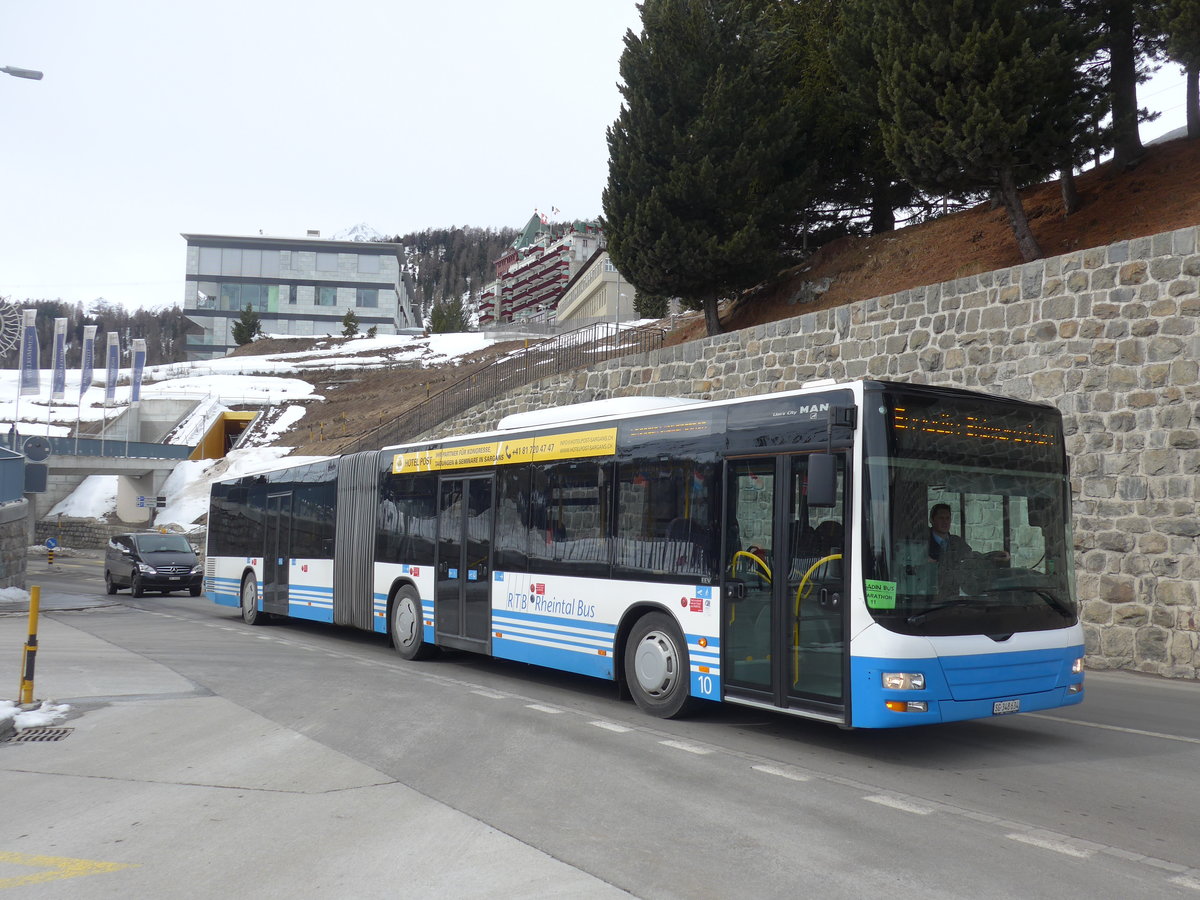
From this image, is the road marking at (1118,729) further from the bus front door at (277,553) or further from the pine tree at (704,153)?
the pine tree at (704,153)

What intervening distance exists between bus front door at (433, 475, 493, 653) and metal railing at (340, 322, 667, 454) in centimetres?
1275

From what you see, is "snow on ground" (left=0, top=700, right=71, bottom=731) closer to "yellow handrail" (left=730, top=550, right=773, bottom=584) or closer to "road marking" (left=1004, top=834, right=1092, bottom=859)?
"yellow handrail" (left=730, top=550, right=773, bottom=584)

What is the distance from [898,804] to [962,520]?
2247 millimetres

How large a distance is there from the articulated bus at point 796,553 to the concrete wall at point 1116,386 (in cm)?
560

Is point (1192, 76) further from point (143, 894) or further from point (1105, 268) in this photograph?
point (143, 894)

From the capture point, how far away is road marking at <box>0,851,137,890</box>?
16.6ft

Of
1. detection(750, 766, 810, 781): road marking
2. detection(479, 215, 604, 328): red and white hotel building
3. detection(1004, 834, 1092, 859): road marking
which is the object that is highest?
detection(479, 215, 604, 328): red and white hotel building

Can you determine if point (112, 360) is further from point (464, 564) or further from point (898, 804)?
point (898, 804)

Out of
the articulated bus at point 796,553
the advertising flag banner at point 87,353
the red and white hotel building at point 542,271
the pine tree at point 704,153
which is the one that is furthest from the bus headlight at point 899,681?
the red and white hotel building at point 542,271

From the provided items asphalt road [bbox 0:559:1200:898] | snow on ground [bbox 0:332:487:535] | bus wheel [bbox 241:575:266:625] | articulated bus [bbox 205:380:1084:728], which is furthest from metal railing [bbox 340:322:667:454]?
asphalt road [bbox 0:559:1200:898]

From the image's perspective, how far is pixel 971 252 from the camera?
22.5 m

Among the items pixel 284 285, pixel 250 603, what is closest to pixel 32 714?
pixel 250 603

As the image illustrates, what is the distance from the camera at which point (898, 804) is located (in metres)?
6.50

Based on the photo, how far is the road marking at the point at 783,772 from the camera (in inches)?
285
